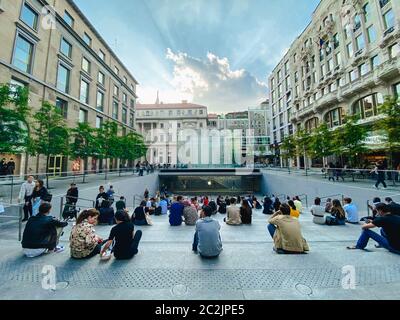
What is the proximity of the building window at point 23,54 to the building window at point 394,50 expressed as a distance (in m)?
34.8

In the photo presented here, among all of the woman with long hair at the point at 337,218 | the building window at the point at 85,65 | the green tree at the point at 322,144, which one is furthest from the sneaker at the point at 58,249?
the building window at the point at 85,65

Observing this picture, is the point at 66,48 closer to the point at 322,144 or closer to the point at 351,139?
the point at 322,144

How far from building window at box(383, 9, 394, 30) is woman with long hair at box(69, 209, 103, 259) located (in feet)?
97.8

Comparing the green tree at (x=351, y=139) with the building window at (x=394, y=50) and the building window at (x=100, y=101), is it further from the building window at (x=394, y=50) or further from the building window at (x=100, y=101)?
the building window at (x=100, y=101)

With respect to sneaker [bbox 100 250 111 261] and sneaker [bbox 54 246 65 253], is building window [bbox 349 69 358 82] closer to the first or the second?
sneaker [bbox 100 250 111 261]

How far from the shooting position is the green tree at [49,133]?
39.8 feet

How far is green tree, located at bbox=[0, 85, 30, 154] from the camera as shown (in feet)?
29.5

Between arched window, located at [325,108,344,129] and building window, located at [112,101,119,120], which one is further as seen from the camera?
building window, located at [112,101,119,120]

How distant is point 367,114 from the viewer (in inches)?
830

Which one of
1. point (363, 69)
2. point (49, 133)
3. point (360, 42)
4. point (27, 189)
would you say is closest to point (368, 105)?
point (363, 69)

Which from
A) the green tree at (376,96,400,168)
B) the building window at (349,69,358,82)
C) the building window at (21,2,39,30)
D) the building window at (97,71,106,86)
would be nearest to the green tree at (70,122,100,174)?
the building window at (21,2,39,30)
